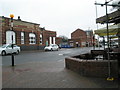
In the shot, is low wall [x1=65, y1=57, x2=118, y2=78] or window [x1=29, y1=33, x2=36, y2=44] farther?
window [x1=29, y1=33, x2=36, y2=44]

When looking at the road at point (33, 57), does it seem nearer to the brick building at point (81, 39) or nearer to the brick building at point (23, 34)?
the brick building at point (23, 34)

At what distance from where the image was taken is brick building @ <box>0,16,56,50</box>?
26.6 meters

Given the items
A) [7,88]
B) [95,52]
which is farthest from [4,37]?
[7,88]

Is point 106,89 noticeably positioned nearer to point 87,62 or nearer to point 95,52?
point 87,62

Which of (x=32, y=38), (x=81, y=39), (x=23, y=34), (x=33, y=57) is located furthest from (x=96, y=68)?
(x=81, y=39)

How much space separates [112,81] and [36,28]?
3123cm

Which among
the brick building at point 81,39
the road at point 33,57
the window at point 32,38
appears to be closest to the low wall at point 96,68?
the road at point 33,57

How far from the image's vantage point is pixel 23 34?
30.9 m

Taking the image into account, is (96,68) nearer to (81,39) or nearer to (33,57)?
(33,57)

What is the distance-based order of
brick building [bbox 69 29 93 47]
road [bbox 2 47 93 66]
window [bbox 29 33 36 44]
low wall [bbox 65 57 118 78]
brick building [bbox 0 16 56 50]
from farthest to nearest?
brick building [bbox 69 29 93 47] < window [bbox 29 33 36 44] < brick building [bbox 0 16 56 50] < road [bbox 2 47 93 66] < low wall [bbox 65 57 118 78]

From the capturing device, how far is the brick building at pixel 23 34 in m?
26.6

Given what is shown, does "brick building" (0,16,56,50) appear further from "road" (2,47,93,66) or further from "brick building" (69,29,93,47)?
"brick building" (69,29,93,47)

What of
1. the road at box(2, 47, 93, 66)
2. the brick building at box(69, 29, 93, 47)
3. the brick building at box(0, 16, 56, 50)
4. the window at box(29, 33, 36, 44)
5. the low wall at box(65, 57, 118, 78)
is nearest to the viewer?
the low wall at box(65, 57, 118, 78)

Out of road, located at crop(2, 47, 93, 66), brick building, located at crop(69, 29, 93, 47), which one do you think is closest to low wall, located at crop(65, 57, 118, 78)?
road, located at crop(2, 47, 93, 66)
